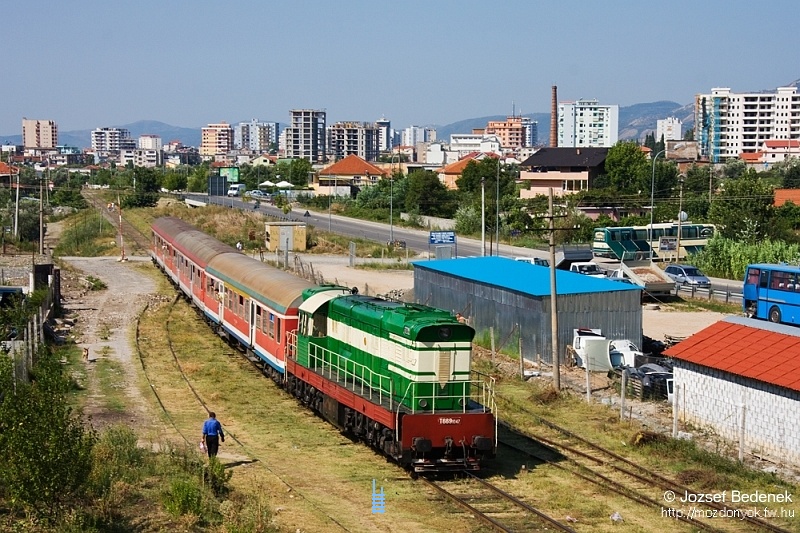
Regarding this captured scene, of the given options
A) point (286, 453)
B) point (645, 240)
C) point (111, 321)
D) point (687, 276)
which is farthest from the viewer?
point (645, 240)

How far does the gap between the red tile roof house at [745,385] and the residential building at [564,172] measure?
3477 inches

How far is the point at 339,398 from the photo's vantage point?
71.5 feet

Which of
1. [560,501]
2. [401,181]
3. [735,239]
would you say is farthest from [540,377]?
[401,181]

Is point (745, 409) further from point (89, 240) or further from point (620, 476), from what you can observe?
point (89, 240)

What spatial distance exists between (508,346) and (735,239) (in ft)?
131

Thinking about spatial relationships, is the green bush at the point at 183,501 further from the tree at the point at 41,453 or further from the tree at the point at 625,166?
the tree at the point at 625,166

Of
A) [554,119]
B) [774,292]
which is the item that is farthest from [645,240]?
[554,119]

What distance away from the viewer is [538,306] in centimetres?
3250

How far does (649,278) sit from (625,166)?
65589mm

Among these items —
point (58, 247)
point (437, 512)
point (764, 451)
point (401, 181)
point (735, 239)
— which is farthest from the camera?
point (401, 181)

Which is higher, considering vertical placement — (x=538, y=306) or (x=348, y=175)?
(x=348, y=175)

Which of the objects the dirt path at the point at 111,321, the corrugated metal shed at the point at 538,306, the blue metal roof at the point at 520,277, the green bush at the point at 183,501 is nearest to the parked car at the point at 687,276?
the blue metal roof at the point at 520,277

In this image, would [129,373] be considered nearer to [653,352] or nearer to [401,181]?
[653,352]

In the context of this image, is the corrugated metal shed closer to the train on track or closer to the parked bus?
the train on track
